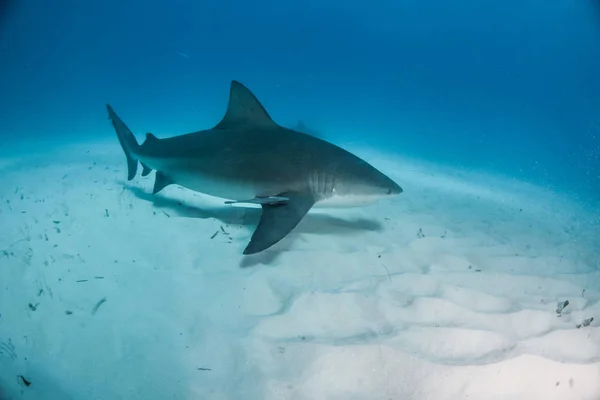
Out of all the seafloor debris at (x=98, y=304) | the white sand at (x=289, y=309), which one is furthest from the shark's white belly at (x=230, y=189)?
the seafloor debris at (x=98, y=304)

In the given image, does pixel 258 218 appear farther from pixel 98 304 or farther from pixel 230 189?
pixel 98 304

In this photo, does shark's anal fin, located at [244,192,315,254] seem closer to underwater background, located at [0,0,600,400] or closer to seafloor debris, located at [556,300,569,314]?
underwater background, located at [0,0,600,400]

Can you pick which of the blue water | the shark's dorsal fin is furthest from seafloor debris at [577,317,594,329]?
the blue water

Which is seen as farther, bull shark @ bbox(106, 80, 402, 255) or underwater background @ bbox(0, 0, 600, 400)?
bull shark @ bbox(106, 80, 402, 255)

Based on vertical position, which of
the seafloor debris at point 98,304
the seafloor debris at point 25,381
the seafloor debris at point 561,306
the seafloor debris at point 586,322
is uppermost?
the seafloor debris at point 561,306

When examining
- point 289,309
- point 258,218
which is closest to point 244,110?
point 258,218

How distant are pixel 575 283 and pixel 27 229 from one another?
7362 millimetres

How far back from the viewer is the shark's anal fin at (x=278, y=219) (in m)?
3.29

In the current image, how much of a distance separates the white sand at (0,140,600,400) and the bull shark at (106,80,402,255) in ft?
1.96

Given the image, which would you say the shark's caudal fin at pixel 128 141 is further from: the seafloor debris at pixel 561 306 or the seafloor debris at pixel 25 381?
A: the seafloor debris at pixel 561 306

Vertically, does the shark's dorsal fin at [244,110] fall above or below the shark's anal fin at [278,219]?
above

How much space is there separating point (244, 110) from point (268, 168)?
1124mm

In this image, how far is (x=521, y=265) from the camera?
430cm

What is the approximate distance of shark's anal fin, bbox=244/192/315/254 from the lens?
329cm
